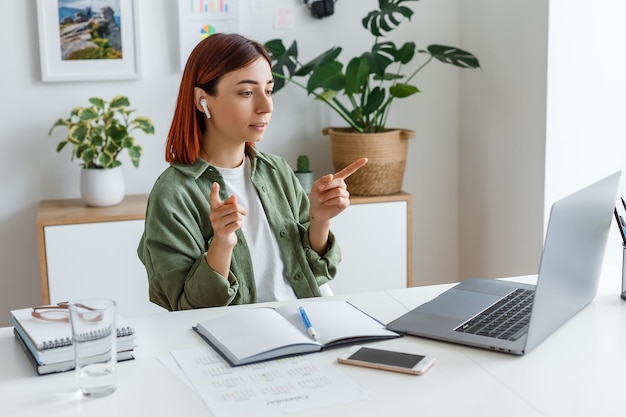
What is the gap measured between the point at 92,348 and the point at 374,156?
79.7 inches

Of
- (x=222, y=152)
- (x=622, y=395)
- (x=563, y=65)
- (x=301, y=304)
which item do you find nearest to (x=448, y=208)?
(x=563, y=65)

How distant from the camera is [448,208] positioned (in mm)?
3828

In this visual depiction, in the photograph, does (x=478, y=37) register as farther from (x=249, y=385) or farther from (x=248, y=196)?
(x=249, y=385)

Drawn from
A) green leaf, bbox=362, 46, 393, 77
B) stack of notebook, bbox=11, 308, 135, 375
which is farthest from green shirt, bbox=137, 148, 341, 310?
green leaf, bbox=362, 46, 393, 77

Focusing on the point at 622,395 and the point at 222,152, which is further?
the point at 222,152

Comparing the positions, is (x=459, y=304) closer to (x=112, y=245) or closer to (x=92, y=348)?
(x=92, y=348)

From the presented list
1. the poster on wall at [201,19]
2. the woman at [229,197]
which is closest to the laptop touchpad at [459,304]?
the woman at [229,197]

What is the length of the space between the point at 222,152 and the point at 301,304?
513mm

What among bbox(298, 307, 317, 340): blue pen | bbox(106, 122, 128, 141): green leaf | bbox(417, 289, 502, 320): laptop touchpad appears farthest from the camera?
bbox(106, 122, 128, 141): green leaf

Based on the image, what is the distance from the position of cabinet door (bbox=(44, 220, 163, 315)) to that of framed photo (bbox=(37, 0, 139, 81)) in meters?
0.61

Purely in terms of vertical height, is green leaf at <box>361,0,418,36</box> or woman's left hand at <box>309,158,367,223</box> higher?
green leaf at <box>361,0,418,36</box>

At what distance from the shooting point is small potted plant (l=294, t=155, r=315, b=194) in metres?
3.33

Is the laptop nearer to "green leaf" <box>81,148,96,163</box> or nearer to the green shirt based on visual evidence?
the green shirt

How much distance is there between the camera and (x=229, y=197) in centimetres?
200
